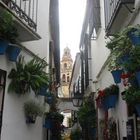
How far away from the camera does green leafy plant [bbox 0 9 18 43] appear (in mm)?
6608

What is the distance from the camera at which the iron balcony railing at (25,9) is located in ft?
25.0

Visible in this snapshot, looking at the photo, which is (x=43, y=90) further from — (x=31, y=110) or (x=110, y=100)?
(x=110, y=100)

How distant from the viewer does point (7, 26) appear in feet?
22.1

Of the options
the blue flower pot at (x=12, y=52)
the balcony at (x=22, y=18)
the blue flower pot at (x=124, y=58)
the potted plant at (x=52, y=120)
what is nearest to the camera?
the blue flower pot at (x=124, y=58)

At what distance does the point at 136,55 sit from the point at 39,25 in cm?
574

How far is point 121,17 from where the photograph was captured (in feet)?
23.5

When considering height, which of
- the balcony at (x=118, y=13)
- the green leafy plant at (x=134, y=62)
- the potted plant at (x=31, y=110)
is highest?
the balcony at (x=118, y=13)

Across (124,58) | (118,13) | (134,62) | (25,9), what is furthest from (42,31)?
(134,62)

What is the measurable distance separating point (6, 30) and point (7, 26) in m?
0.11

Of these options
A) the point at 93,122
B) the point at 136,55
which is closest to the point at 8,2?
the point at 136,55

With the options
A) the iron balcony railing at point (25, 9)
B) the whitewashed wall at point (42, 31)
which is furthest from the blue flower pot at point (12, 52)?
the whitewashed wall at point (42, 31)

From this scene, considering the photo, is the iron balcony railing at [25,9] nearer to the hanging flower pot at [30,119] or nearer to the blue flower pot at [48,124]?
the hanging flower pot at [30,119]

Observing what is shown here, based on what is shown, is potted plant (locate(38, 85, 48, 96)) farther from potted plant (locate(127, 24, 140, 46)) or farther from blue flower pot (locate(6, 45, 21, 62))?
potted plant (locate(127, 24, 140, 46))

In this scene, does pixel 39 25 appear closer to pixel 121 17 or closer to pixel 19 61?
pixel 19 61
